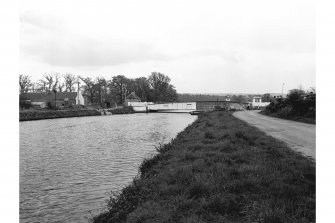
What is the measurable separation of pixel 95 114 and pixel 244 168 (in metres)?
63.3

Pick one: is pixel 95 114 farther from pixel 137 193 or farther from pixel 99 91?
pixel 137 193

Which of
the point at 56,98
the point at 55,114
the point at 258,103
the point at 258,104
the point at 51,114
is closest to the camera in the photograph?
the point at 51,114

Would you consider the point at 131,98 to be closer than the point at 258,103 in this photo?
No

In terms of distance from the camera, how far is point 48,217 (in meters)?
7.79

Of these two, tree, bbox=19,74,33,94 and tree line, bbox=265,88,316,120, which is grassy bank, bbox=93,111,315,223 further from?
tree, bbox=19,74,33,94

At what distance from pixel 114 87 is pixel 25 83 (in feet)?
89.0

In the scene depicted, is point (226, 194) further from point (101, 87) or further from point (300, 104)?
point (101, 87)

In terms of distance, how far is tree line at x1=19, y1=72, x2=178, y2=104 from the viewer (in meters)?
94.7

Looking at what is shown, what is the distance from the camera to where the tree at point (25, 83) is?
84.9 metres

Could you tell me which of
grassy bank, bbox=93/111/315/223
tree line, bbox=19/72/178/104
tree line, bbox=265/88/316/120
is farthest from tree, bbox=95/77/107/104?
grassy bank, bbox=93/111/315/223

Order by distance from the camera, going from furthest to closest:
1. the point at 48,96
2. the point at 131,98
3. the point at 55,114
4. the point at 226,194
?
the point at 131,98
the point at 48,96
the point at 55,114
the point at 226,194

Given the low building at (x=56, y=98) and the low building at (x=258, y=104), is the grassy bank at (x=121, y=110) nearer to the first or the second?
the low building at (x=56, y=98)

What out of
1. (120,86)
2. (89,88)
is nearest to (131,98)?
(120,86)

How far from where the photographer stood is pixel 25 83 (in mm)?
86812
